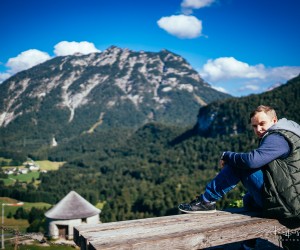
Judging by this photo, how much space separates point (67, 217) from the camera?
32.6 metres

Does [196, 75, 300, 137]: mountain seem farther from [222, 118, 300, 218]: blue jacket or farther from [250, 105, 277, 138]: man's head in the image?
[222, 118, 300, 218]: blue jacket

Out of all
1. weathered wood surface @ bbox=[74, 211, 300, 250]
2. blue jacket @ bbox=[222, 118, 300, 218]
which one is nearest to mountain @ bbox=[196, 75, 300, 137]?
blue jacket @ bbox=[222, 118, 300, 218]

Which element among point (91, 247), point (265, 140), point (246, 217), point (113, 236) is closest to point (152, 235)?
point (113, 236)

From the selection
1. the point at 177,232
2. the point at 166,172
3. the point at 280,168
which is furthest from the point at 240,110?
the point at 177,232

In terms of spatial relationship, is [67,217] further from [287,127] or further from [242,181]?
[287,127]

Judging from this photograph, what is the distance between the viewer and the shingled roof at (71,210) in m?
32.8

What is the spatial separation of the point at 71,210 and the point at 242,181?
104ft

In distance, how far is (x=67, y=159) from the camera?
198 m

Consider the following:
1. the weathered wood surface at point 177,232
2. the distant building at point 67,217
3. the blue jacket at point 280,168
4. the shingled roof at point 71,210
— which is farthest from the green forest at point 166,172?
the blue jacket at point 280,168

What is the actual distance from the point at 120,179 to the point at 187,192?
178 ft

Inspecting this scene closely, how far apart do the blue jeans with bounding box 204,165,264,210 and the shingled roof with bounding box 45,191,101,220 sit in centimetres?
3057

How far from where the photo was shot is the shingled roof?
1290 inches

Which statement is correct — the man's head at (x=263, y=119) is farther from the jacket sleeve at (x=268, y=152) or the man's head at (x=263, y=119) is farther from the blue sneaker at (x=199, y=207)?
the blue sneaker at (x=199, y=207)

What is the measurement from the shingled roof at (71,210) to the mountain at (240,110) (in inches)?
3733
